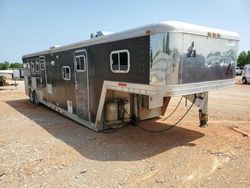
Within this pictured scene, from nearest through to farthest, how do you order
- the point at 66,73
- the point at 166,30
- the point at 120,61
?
1. the point at 166,30
2. the point at 120,61
3. the point at 66,73

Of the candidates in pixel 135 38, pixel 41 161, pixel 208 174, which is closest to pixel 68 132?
pixel 41 161

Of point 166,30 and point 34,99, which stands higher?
point 166,30

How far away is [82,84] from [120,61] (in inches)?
89.9

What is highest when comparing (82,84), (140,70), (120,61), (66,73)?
(120,61)

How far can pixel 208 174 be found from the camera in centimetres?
425

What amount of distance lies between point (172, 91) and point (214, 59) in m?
1.67

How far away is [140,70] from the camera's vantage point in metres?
5.16

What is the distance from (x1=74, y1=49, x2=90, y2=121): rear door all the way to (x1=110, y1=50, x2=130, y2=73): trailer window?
152 cm

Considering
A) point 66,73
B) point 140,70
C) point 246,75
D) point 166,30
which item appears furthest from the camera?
point 246,75

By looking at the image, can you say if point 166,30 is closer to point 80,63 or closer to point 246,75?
point 80,63

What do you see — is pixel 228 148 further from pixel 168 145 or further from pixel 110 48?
pixel 110 48

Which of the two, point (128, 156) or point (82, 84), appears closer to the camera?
point (128, 156)

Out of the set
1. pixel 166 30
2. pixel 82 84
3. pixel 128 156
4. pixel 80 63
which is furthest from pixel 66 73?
pixel 166 30

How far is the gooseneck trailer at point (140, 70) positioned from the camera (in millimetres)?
4691
